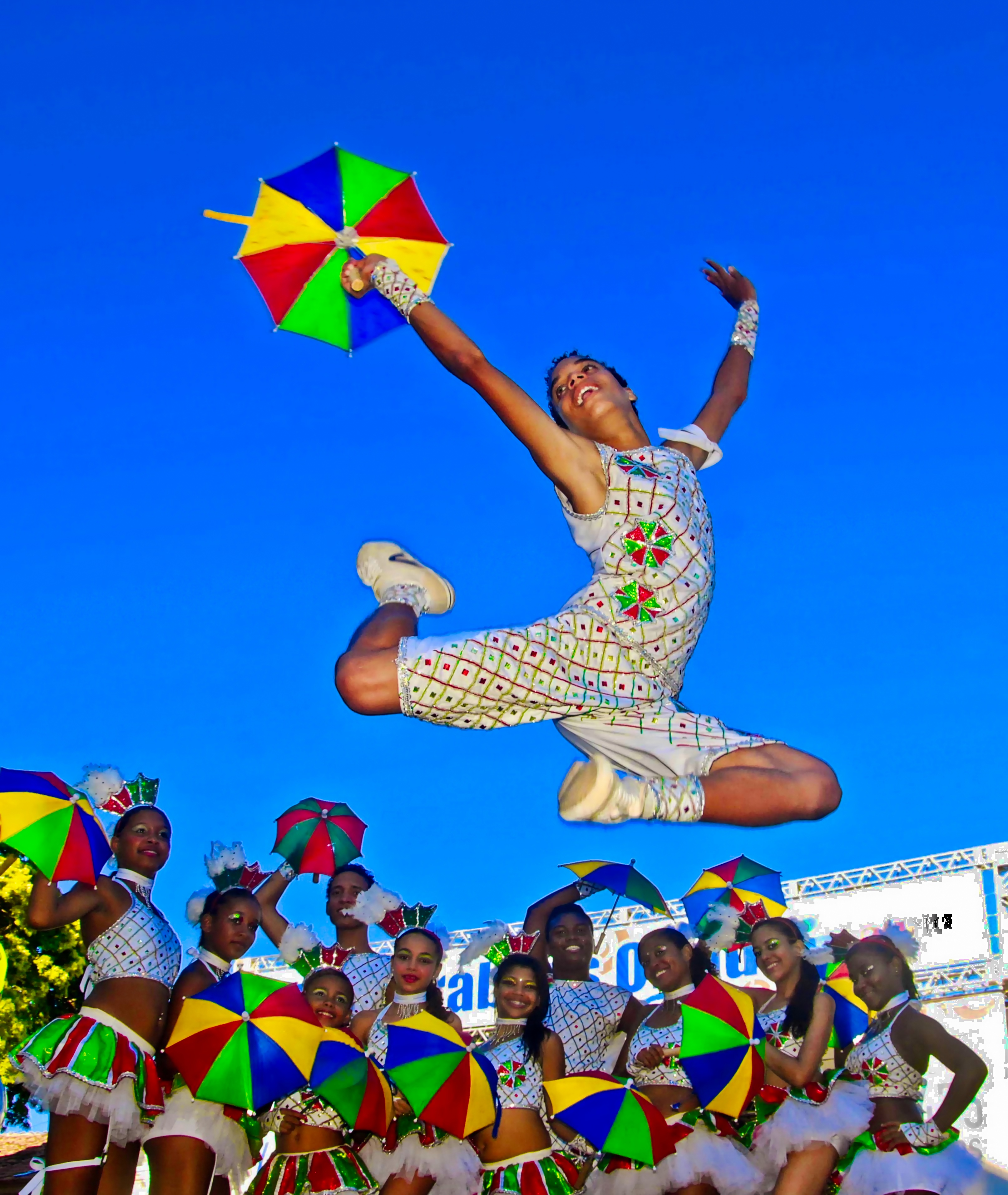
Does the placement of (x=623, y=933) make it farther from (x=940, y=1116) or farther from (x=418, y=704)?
(x=418, y=704)

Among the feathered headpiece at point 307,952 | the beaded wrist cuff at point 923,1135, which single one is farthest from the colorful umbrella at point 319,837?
the beaded wrist cuff at point 923,1135

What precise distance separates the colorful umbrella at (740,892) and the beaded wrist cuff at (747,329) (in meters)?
2.64

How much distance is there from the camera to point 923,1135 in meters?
4.86

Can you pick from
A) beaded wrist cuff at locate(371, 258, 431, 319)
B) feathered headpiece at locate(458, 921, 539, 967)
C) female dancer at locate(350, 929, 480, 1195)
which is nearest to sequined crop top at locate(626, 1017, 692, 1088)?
feathered headpiece at locate(458, 921, 539, 967)

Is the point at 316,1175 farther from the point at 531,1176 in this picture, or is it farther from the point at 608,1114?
the point at 608,1114

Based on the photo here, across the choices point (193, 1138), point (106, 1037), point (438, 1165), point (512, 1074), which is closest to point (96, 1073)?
point (106, 1037)

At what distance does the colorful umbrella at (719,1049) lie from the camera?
4.80 m

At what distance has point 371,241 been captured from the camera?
13.8 feet

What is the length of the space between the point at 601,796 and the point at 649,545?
932mm

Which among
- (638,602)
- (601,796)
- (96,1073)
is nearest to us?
(601,796)

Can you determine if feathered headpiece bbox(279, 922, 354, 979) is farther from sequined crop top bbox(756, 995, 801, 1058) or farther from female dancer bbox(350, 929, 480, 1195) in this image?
sequined crop top bbox(756, 995, 801, 1058)

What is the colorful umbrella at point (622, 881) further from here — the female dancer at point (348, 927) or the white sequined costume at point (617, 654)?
the white sequined costume at point (617, 654)

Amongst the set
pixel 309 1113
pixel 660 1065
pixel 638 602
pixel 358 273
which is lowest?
pixel 309 1113

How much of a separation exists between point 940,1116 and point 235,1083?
2.76m
